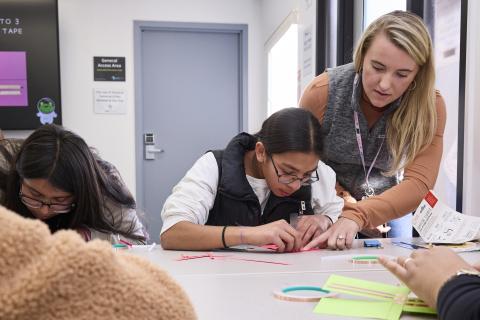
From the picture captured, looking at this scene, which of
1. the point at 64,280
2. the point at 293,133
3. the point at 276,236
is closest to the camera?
the point at 64,280

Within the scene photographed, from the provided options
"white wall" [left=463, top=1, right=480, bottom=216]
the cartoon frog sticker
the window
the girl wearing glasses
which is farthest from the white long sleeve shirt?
the cartoon frog sticker

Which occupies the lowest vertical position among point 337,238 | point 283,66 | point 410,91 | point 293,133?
point 337,238

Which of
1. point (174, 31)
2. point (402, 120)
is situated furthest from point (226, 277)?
point (174, 31)

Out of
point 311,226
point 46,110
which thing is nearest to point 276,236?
point 311,226

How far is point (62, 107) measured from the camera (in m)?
3.95

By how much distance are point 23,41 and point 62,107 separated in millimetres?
575

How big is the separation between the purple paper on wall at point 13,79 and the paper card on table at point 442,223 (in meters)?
3.20

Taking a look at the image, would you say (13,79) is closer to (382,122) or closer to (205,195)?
(205,195)

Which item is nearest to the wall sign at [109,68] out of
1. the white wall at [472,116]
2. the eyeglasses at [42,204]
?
the eyeglasses at [42,204]

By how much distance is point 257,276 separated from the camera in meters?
0.96

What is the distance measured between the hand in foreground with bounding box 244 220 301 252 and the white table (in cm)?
3

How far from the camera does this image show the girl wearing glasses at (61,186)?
140 centimetres

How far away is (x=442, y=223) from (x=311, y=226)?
0.37m

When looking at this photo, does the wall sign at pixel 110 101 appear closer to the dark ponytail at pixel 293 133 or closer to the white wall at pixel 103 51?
the white wall at pixel 103 51
